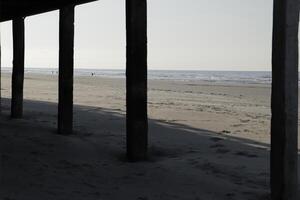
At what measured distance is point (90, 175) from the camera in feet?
19.3

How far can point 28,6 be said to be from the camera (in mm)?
9781

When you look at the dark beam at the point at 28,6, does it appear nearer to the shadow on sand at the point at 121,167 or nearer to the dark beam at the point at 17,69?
the dark beam at the point at 17,69

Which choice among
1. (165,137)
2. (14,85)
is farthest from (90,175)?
(14,85)

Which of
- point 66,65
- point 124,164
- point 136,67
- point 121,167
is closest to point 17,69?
point 66,65

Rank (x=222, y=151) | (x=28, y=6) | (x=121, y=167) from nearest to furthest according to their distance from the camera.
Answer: (x=121, y=167), (x=222, y=151), (x=28, y=6)

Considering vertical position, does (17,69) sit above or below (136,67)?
above

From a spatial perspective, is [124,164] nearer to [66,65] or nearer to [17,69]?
[66,65]

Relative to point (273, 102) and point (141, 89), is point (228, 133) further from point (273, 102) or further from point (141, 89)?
point (273, 102)

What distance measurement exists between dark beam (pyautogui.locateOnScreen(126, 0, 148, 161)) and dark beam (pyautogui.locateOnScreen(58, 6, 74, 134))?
8.32 feet

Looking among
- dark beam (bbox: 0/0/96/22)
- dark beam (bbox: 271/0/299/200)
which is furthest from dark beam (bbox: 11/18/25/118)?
dark beam (bbox: 271/0/299/200)

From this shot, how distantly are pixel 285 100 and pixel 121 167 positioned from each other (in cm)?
277

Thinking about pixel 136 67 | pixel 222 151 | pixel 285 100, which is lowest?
pixel 222 151

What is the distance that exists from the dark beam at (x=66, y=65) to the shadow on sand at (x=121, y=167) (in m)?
0.38

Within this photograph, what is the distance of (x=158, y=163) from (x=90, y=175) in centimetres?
148
